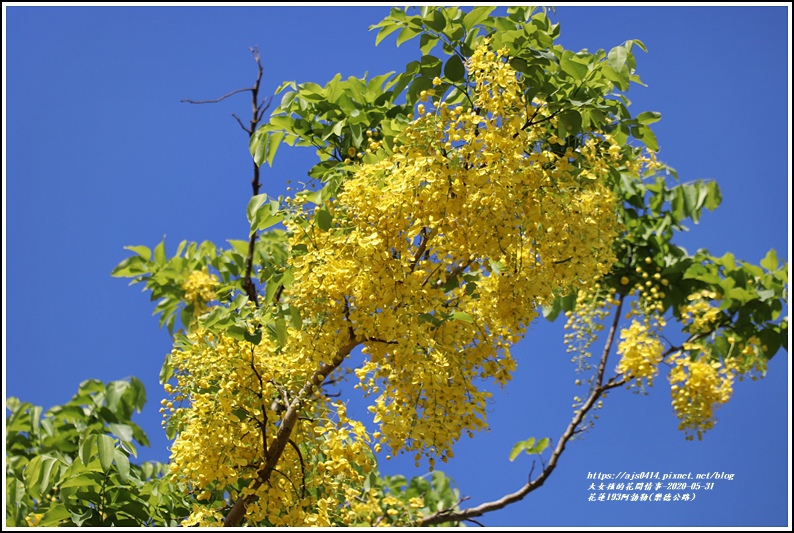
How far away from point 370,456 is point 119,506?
802 mm

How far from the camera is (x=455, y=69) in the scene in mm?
2354

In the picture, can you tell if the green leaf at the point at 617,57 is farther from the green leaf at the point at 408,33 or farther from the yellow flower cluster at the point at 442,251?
the green leaf at the point at 408,33

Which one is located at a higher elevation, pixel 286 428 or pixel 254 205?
pixel 254 205

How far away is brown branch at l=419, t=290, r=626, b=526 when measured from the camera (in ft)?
9.17

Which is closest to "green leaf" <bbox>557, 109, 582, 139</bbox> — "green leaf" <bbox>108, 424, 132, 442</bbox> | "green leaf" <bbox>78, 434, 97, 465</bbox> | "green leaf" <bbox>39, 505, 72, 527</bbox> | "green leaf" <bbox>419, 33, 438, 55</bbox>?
"green leaf" <bbox>419, 33, 438, 55</bbox>

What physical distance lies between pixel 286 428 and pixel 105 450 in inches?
22.7

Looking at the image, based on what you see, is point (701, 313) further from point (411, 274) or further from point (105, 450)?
point (105, 450)

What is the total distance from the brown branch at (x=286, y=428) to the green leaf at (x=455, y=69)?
844mm

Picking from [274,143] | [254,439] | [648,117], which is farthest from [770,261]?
[254,439]

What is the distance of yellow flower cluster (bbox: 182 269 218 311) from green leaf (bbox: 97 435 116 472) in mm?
1586

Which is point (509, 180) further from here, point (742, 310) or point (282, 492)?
point (742, 310)

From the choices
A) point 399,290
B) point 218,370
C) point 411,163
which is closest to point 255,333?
point 218,370

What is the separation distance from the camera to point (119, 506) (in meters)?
2.43

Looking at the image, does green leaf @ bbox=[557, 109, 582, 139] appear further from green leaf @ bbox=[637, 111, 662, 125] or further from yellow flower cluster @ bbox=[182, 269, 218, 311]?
yellow flower cluster @ bbox=[182, 269, 218, 311]
